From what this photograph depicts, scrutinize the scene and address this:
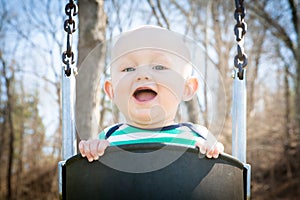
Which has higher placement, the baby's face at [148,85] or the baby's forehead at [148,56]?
the baby's forehead at [148,56]

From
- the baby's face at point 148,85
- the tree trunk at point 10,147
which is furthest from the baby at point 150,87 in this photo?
the tree trunk at point 10,147

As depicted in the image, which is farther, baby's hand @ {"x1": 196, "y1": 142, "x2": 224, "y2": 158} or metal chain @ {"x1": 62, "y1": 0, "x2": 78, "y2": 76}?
metal chain @ {"x1": 62, "y1": 0, "x2": 78, "y2": 76}

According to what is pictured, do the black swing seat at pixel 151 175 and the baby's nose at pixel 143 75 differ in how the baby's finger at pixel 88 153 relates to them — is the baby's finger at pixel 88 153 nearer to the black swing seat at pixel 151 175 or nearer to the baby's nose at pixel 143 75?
the black swing seat at pixel 151 175

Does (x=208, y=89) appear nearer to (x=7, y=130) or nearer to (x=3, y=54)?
(x=3, y=54)

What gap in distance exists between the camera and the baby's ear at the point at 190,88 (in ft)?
3.74

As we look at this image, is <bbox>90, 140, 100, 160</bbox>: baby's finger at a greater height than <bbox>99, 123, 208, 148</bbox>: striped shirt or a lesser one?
lesser

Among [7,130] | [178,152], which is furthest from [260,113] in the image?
[178,152]

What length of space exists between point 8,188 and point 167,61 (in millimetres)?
4354

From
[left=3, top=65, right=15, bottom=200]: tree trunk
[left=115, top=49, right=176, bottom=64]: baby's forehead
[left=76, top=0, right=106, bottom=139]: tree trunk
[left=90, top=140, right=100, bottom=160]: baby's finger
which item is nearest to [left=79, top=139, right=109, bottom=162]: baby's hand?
→ [left=90, top=140, right=100, bottom=160]: baby's finger

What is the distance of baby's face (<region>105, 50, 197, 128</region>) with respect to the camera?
1004 millimetres

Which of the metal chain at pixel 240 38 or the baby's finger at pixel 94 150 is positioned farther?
the metal chain at pixel 240 38

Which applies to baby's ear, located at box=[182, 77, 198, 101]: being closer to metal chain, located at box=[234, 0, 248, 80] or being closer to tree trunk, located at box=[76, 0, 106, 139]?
metal chain, located at box=[234, 0, 248, 80]

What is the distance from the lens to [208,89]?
3.87ft

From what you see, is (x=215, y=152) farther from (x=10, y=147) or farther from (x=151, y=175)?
(x=10, y=147)
